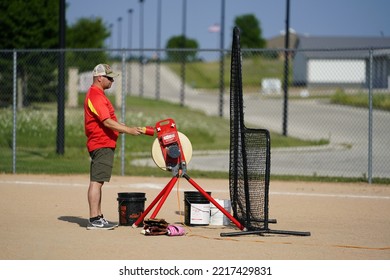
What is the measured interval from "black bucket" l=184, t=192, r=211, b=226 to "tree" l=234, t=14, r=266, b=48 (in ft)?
417

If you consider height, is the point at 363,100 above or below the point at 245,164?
above

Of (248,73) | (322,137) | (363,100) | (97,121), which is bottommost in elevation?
(322,137)

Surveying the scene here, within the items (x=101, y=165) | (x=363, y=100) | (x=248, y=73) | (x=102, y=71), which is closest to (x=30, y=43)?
(x=363, y=100)

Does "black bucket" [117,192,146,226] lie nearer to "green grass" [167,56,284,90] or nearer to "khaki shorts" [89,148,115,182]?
"khaki shorts" [89,148,115,182]

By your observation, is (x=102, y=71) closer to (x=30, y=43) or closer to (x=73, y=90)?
(x=73, y=90)

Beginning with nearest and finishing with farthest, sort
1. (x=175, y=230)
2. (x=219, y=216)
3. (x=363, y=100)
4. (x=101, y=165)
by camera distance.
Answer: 1. (x=175, y=230)
2. (x=101, y=165)
3. (x=219, y=216)
4. (x=363, y=100)

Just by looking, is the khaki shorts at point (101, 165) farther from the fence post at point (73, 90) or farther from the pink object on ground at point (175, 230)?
the fence post at point (73, 90)

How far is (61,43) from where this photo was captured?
63.2 feet

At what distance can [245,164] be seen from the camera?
10805 mm

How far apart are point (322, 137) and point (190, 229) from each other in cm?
1806

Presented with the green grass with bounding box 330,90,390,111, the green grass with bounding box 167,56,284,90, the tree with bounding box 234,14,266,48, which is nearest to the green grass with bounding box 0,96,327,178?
the green grass with bounding box 330,90,390,111

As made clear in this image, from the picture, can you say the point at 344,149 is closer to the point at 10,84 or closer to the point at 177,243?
the point at 10,84

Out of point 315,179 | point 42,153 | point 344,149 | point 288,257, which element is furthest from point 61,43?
point 288,257

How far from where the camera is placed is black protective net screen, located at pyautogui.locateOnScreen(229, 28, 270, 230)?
35.4 ft
